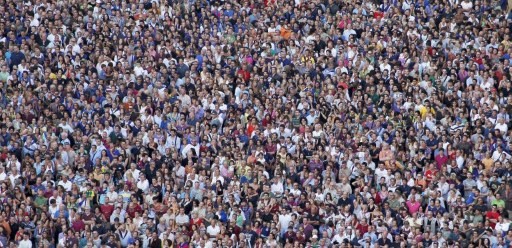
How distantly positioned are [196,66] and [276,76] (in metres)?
1.92

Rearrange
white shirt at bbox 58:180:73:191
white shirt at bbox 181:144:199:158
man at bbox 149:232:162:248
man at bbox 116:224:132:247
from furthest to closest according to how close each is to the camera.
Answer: white shirt at bbox 181:144:199:158 → white shirt at bbox 58:180:73:191 → man at bbox 116:224:132:247 → man at bbox 149:232:162:248

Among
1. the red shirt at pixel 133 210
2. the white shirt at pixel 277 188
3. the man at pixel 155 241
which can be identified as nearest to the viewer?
the man at pixel 155 241

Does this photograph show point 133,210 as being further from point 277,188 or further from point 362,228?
point 362,228

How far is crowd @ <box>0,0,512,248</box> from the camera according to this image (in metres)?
35.8

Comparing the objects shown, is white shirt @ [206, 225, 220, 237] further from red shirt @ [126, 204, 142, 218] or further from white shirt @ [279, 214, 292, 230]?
red shirt @ [126, 204, 142, 218]

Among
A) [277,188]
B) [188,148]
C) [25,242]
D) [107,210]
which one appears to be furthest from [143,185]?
[25,242]

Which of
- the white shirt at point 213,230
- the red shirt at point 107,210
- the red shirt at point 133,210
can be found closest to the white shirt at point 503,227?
the white shirt at point 213,230

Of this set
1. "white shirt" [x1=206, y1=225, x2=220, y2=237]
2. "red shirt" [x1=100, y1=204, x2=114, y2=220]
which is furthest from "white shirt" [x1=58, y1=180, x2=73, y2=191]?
"white shirt" [x1=206, y1=225, x2=220, y2=237]

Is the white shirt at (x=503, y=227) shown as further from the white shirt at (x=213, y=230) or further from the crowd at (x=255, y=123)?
the white shirt at (x=213, y=230)

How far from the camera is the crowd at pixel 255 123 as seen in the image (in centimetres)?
3575

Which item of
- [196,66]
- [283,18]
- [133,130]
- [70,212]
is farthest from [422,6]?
[70,212]

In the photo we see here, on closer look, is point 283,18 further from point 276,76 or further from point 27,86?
point 27,86

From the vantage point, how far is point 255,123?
38.6 m

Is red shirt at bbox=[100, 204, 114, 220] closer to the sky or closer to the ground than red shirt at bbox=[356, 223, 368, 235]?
closer to the ground
